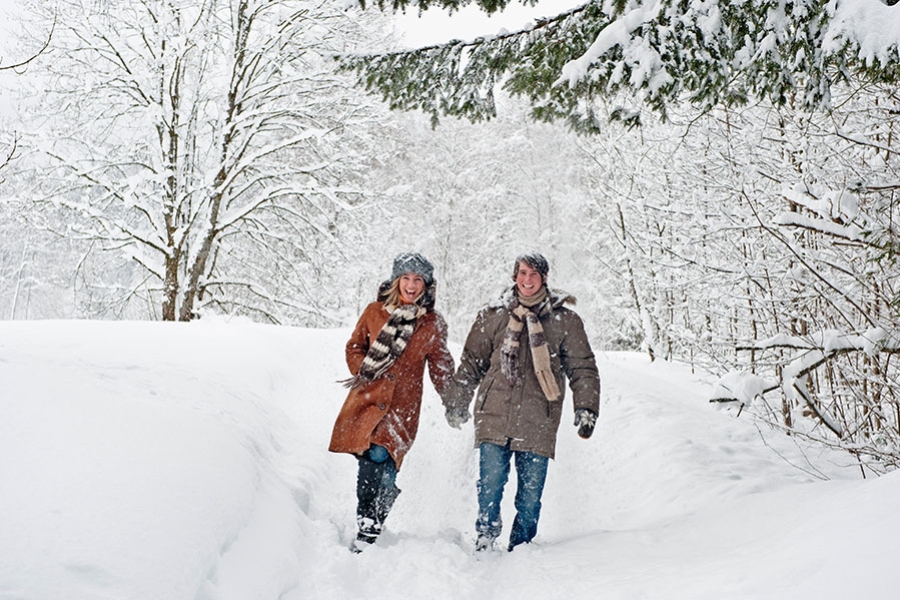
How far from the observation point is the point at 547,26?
3.98 meters

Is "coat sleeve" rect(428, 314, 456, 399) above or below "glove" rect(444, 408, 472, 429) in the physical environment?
above

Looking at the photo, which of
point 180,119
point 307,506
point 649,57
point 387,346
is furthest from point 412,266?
point 180,119

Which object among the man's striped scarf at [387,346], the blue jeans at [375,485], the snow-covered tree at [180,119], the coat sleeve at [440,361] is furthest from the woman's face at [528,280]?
the snow-covered tree at [180,119]

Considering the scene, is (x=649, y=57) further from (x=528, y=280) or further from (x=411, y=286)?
(x=411, y=286)

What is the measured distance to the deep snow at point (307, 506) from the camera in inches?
82.0

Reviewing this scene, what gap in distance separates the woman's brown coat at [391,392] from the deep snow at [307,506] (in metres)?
0.57

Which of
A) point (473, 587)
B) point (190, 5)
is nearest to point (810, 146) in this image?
point (473, 587)

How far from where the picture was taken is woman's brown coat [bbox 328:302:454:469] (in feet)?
12.6

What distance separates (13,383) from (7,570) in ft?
4.25

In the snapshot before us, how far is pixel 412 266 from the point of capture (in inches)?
163

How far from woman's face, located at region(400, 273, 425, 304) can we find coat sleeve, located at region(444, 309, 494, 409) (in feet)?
1.53

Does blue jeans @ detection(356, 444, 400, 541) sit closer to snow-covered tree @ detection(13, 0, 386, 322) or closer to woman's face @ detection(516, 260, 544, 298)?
woman's face @ detection(516, 260, 544, 298)

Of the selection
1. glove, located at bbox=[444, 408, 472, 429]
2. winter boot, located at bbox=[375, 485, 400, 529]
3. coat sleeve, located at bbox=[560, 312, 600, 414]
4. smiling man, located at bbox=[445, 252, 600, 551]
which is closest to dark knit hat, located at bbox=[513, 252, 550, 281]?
smiling man, located at bbox=[445, 252, 600, 551]

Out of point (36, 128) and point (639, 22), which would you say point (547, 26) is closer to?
point (639, 22)
